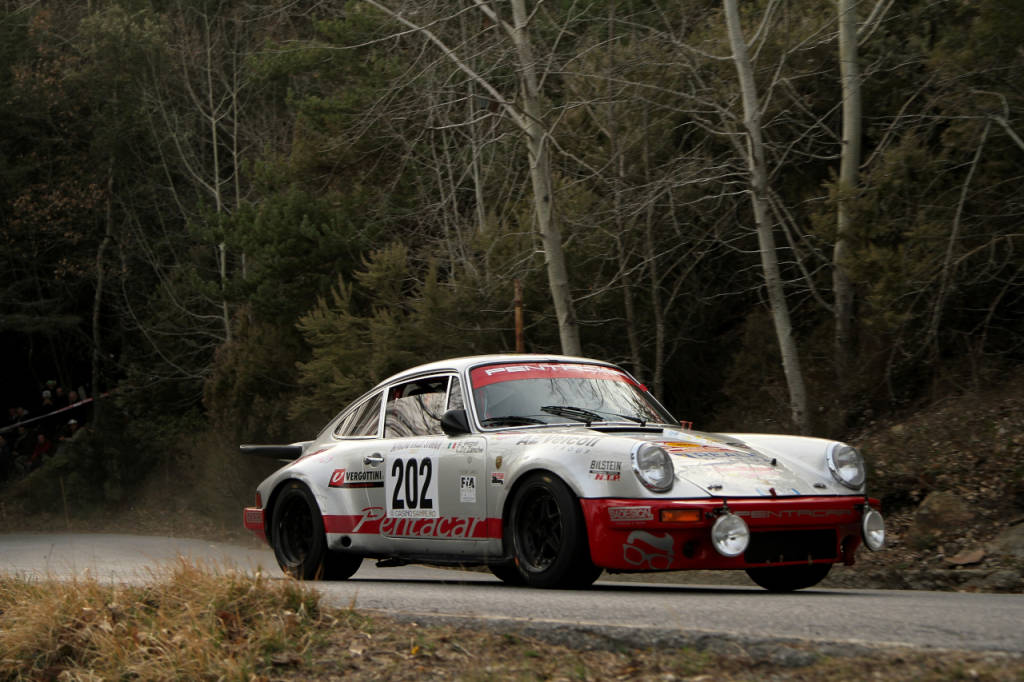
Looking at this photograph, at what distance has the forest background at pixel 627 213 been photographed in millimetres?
15328

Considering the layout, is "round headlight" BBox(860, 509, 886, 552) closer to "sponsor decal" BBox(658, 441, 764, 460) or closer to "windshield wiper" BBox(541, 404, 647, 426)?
"sponsor decal" BBox(658, 441, 764, 460)

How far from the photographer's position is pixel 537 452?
25.1 ft

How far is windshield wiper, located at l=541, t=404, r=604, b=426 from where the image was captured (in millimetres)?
8383

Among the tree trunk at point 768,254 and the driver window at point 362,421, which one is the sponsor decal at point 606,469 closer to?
the driver window at point 362,421

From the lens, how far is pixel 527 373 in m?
8.80

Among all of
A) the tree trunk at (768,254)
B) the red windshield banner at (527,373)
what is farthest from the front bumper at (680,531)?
the tree trunk at (768,254)

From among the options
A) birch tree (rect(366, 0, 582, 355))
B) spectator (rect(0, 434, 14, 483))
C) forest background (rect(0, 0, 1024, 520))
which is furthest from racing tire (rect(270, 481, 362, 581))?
spectator (rect(0, 434, 14, 483))

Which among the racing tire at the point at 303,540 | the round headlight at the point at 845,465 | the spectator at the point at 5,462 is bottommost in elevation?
the spectator at the point at 5,462

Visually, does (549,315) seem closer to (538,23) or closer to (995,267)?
(538,23)

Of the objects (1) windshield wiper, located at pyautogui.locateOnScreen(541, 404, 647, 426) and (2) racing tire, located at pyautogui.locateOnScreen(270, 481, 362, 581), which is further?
(2) racing tire, located at pyautogui.locateOnScreen(270, 481, 362, 581)

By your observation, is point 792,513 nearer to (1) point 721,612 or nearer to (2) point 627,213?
(1) point 721,612

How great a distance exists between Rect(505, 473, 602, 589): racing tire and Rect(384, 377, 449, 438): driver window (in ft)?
4.14

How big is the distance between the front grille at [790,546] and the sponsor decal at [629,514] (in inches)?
23.1

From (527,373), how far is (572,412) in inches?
20.6
